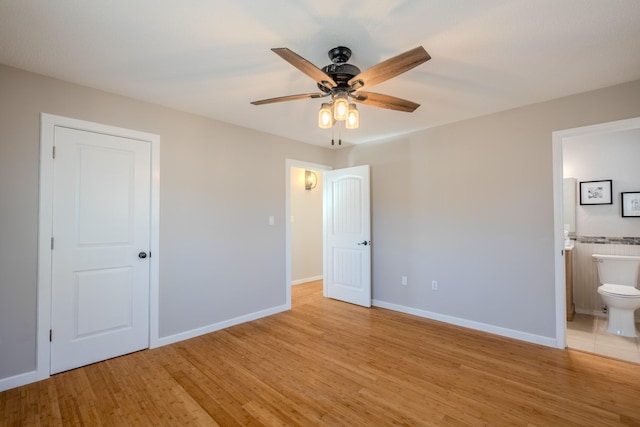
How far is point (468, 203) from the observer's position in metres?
3.40

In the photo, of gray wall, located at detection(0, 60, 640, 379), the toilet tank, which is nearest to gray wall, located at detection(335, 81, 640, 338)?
gray wall, located at detection(0, 60, 640, 379)

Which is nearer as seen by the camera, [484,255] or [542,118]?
[542,118]

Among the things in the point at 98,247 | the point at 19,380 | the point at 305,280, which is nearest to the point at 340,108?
the point at 98,247

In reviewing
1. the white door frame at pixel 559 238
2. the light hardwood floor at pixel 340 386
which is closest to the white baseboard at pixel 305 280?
the light hardwood floor at pixel 340 386

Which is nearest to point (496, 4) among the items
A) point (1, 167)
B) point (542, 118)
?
point (542, 118)

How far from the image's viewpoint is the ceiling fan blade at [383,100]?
6.54 ft

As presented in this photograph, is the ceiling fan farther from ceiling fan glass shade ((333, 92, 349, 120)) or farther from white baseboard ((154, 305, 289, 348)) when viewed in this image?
white baseboard ((154, 305, 289, 348))

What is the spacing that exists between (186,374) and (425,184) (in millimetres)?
3278

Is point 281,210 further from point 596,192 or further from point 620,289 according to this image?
point 596,192

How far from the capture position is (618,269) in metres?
3.40

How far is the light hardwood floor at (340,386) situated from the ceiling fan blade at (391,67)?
213 centimetres

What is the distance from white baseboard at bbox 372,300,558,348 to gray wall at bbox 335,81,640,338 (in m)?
0.05

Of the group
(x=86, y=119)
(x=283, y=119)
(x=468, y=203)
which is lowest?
(x=468, y=203)

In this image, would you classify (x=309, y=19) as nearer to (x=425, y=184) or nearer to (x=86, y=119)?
(x=86, y=119)
